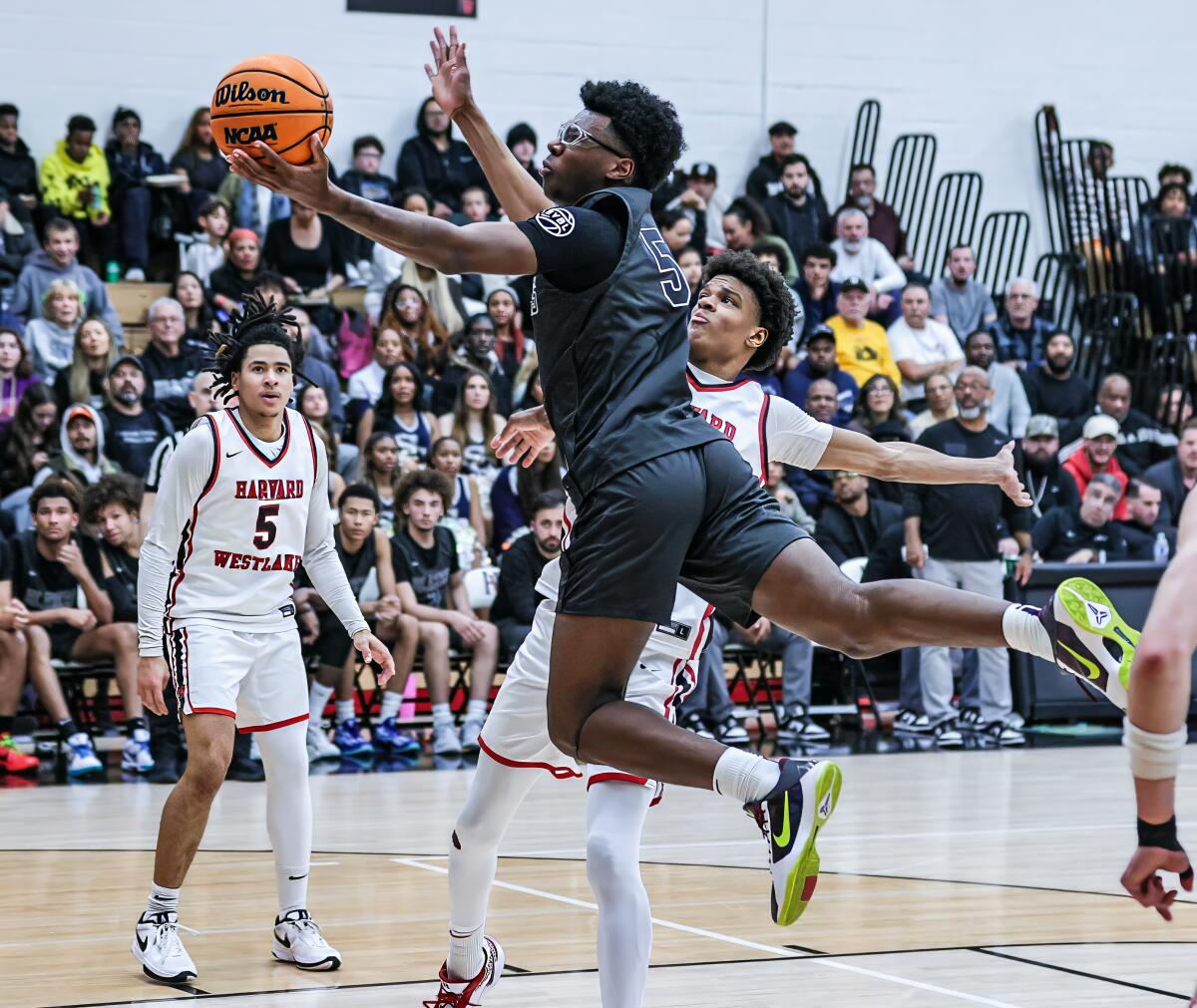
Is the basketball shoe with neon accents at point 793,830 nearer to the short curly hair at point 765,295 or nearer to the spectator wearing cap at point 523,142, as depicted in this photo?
the short curly hair at point 765,295

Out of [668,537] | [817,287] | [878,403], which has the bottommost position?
[668,537]

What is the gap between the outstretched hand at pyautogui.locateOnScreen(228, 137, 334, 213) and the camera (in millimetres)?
3510

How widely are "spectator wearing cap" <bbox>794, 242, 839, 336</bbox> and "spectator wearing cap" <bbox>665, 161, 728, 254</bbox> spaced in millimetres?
847

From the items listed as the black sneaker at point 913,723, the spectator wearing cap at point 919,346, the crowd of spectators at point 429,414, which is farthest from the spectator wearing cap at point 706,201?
the black sneaker at point 913,723

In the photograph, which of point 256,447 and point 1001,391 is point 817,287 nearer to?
point 1001,391

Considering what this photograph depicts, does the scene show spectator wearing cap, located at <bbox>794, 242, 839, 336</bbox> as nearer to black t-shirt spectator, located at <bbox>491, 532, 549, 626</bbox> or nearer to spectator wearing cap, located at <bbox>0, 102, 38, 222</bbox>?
black t-shirt spectator, located at <bbox>491, 532, 549, 626</bbox>

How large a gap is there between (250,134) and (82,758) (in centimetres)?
607

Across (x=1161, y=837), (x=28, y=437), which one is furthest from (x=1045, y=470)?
(x=1161, y=837)

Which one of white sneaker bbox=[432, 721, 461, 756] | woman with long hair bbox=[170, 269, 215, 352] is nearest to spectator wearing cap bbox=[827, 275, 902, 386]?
woman with long hair bbox=[170, 269, 215, 352]

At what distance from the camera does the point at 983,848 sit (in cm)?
721

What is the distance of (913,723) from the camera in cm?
1117

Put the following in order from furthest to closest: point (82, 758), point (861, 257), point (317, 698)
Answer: point (861, 257)
point (317, 698)
point (82, 758)

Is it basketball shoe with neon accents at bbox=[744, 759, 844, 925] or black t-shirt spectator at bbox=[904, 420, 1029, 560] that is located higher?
black t-shirt spectator at bbox=[904, 420, 1029, 560]

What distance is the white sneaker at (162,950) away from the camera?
4.84 metres
